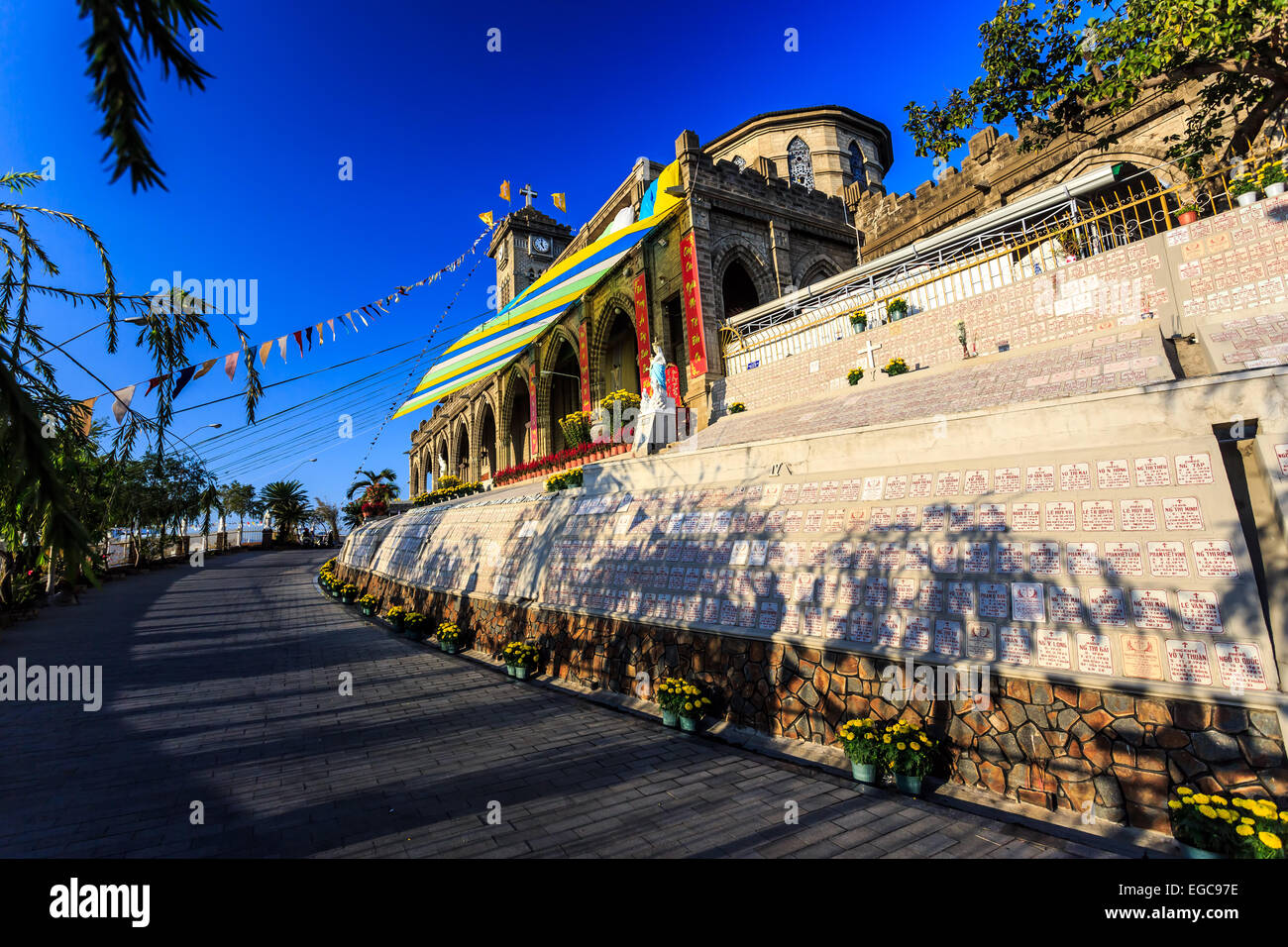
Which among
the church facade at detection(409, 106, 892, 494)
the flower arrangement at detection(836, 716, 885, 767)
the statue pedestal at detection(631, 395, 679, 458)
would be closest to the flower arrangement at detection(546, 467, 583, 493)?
the statue pedestal at detection(631, 395, 679, 458)

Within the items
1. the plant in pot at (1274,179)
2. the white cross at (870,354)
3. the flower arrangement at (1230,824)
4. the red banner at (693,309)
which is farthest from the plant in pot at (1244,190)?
the red banner at (693,309)

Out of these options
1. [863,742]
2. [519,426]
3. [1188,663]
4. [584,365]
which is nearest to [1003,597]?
[1188,663]

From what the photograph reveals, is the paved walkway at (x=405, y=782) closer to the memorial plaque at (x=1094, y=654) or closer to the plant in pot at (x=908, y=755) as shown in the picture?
the plant in pot at (x=908, y=755)

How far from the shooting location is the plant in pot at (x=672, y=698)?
6.16 m

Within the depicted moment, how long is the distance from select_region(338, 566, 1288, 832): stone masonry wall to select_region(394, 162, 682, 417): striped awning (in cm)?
1902

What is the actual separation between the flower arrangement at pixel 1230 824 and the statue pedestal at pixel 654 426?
11881 mm

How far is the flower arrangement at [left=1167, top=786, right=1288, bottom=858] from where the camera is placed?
2.87m

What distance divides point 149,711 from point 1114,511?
11696mm

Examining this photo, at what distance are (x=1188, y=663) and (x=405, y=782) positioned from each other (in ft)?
20.9

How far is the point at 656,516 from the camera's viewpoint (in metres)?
8.70

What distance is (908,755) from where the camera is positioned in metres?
4.39

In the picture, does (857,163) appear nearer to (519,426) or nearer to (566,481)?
(519,426)
